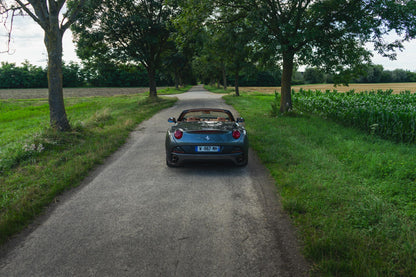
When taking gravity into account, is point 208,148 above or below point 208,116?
below

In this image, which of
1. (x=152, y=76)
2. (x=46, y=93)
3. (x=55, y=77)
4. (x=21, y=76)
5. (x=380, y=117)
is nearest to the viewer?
(x=380, y=117)

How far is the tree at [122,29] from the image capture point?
1906cm

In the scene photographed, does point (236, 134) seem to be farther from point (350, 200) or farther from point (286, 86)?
point (286, 86)

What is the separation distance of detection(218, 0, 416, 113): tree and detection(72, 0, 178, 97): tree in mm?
9647

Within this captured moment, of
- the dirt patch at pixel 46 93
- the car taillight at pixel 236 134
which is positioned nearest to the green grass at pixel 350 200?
the car taillight at pixel 236 134

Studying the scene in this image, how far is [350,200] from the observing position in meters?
3.87

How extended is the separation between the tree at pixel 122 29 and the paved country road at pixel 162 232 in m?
17.1

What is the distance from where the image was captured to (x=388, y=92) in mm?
16062

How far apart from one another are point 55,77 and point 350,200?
948cm

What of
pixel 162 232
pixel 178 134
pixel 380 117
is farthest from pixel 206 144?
pixel 380 117

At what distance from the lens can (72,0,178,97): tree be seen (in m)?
19.1

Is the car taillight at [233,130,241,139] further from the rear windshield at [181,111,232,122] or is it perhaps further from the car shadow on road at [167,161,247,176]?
the rear windshield at [181,111,232,122]

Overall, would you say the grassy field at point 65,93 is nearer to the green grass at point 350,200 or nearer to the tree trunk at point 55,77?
Answer: the tree trunk at point 55,77

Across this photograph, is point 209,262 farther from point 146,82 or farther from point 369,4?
point 146,82
